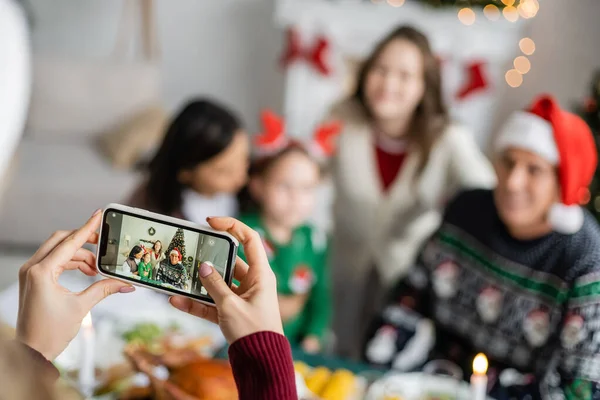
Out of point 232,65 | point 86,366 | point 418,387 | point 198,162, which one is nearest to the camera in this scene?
point 86,366

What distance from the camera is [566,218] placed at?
99 cm

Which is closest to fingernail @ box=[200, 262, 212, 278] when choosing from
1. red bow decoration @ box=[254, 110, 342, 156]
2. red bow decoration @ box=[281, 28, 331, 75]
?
red bow decoration @ box=[254, 110, 342, 156]

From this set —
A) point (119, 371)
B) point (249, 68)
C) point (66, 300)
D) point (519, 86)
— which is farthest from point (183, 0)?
point (66, 300)

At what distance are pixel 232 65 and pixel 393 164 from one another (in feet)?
4.15

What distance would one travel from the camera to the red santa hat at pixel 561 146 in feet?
3.29

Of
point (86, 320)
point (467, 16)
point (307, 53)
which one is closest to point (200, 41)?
point (307, 53)

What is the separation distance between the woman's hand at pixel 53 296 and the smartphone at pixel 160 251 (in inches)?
0.7

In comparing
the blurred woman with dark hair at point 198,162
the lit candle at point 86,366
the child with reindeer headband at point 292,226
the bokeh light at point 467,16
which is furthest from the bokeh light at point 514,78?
the lit candle at point 86,366

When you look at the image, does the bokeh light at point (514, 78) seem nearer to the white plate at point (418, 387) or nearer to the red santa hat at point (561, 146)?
the red santa hat at point (561, 146)

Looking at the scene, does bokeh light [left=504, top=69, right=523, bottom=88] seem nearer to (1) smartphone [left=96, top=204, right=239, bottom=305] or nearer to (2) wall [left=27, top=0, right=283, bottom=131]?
(2) wall [left=27, top=0, right=283, bottom=131]

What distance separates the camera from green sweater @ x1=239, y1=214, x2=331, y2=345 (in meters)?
1.34

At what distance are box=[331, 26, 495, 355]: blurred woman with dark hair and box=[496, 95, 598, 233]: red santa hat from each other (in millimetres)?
429

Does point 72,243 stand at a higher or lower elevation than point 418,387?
higher

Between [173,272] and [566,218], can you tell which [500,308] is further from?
[173,272]
